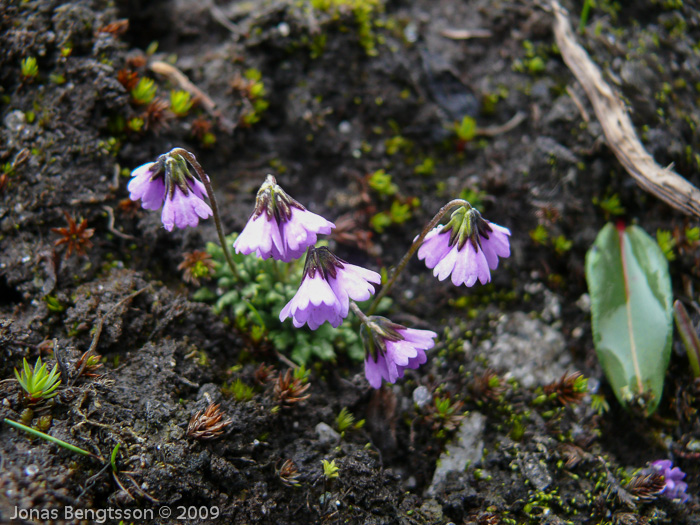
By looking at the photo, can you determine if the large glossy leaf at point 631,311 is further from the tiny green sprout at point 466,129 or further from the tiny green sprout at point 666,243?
the tiny green sprout at point 466,129

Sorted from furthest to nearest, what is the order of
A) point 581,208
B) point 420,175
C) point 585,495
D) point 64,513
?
point 420,175 → point 581,208 → point 585,495 → point 64,513

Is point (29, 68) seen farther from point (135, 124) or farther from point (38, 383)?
point (38, 383)

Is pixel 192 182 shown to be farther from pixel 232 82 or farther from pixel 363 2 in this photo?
pixel 363 2

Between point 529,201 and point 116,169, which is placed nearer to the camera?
point 116,169

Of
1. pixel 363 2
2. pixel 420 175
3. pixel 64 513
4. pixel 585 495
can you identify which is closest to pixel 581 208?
pixel 420 175

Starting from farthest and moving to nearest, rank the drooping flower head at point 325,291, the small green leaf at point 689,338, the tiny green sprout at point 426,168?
the tiny green sprout at point 426,168 → the small green leaf at point 689,338 → the drooping flower head at point 325,291

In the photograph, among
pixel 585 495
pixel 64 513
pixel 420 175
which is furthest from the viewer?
→ pixel 420 175

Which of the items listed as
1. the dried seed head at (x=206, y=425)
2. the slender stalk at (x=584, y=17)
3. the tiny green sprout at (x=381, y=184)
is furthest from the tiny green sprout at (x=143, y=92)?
the slender stalk at (x=584, y=17)
